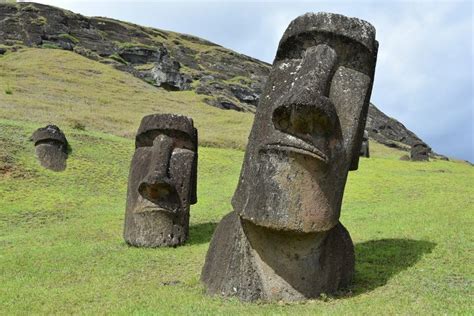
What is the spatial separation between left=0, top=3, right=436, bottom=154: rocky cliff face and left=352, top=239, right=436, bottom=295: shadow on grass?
2173 inches

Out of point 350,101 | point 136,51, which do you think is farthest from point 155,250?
point 136,51

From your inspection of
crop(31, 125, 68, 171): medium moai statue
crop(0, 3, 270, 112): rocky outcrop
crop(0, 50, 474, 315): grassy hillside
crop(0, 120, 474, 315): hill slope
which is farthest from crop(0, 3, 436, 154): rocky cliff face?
crop(0, 120, 474, 315): hill slope

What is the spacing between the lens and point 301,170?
26.5 feet

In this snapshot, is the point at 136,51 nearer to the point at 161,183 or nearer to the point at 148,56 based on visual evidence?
the point at 148,56

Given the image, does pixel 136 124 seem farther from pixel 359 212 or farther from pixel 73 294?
pixel 73 294

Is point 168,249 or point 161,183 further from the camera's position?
point 161,183

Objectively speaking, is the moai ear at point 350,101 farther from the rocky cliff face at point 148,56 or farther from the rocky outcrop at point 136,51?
the rocky outcrop at point 136,51

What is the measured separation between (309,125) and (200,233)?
28.2ft

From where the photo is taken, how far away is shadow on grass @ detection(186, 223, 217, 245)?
14.6m

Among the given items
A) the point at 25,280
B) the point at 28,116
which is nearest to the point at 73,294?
the point at 25,280

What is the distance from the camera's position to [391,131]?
95812 mm

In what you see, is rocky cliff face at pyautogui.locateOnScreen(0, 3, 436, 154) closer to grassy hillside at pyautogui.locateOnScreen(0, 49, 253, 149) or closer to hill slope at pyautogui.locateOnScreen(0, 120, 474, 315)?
grassy hillside at pyautogui.locateOnScreen(0, 49, 253, 149)

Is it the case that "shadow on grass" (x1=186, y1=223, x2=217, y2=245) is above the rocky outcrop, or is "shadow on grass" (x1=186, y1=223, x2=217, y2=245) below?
below

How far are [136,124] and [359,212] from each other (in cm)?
2667
